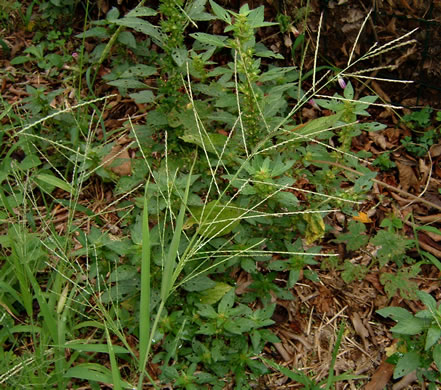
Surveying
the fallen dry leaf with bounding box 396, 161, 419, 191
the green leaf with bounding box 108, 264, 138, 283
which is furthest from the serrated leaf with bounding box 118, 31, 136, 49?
the fallen dry leaf with bounding box 396, 161, 419, 191

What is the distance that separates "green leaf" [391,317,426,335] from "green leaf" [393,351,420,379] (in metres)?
0.10

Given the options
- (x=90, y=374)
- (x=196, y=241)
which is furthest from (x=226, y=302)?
(x=90, y=374)

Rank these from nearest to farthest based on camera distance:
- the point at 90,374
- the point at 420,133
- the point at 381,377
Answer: the point at 90,374
the point at 381,377
the point at 420,133

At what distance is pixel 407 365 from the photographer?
1.94m

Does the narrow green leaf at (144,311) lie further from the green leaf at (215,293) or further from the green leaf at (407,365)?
the green leaf at (407,365)

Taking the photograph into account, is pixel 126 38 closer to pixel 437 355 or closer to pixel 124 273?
pixel 124 273

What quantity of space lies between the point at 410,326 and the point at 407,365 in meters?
0.14

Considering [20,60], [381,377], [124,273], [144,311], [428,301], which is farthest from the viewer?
[20,60]

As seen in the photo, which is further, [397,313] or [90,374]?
[397,313]

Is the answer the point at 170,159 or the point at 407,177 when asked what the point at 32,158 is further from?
the point at 407,177

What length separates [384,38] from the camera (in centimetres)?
300

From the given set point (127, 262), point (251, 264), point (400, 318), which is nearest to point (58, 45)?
point (127, 262)

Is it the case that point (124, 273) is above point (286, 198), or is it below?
below

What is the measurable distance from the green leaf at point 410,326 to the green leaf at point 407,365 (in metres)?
0.10
